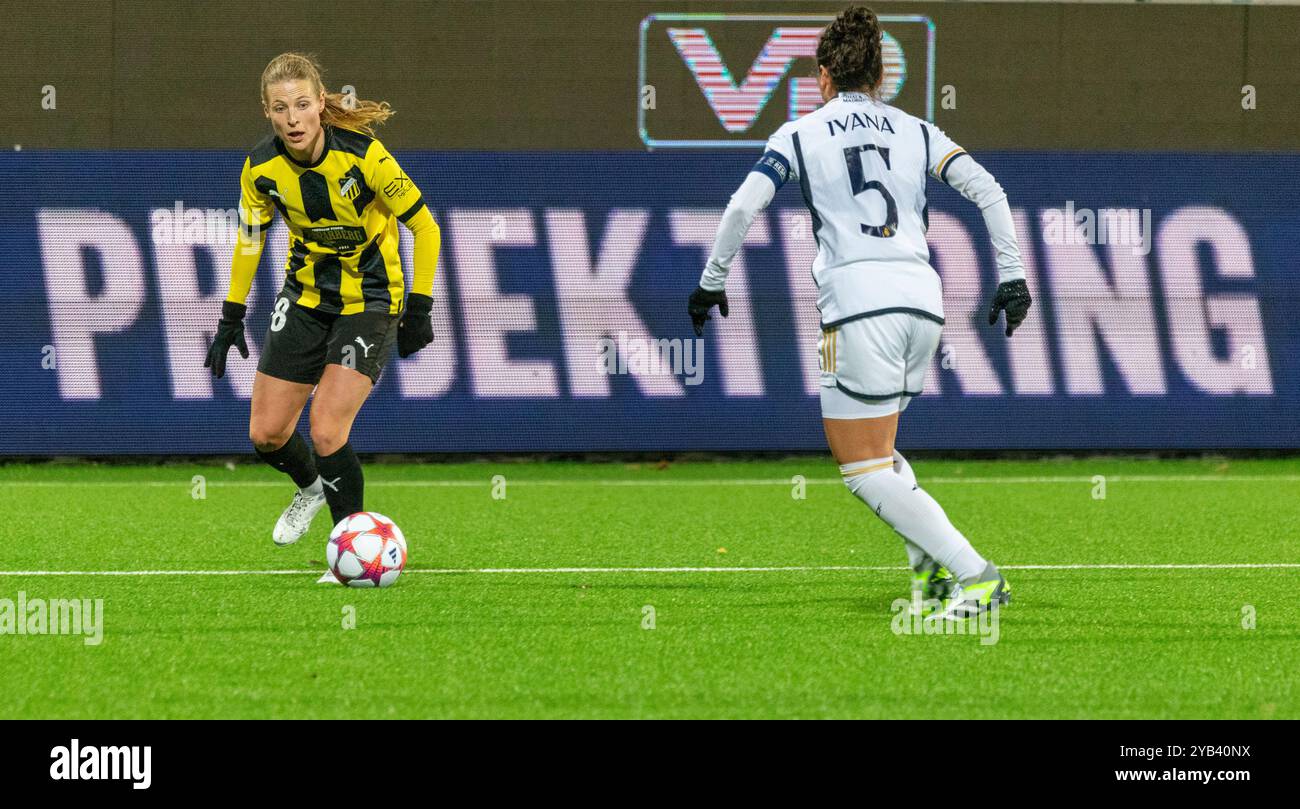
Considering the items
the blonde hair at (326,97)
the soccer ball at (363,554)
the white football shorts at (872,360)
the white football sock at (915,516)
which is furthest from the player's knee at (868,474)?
the blonde hair at (326,97)

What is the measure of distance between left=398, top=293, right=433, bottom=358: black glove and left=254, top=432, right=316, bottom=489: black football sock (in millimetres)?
765


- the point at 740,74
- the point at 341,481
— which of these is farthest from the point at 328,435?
the point at 740,74

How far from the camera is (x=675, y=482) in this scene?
12.2 m

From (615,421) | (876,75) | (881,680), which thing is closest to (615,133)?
(615,421)

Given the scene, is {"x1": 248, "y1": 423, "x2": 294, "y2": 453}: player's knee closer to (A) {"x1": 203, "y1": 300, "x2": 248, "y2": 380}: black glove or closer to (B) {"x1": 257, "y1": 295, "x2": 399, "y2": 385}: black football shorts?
(B) {"x1": 257, "y1": 295, "x2": 399, "y2": 385}: black football shorts

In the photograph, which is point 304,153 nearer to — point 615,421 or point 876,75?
point 876,75

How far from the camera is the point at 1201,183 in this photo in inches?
520

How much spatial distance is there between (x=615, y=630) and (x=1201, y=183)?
9.05 meters

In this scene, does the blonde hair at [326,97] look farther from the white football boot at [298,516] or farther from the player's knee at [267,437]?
the white football boot at [298,516]

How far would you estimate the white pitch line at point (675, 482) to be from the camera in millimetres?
11969

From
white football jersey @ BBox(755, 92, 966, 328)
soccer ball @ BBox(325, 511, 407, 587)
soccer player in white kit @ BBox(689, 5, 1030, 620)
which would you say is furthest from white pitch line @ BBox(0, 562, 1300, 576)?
white football jersey @ BBox(755, 92, 966, 328)

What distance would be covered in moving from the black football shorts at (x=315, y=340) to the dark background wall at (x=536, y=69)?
643 cm

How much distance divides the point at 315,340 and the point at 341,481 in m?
0.64

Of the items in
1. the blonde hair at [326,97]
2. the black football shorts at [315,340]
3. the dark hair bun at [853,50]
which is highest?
the blonde hair at [326,97]
